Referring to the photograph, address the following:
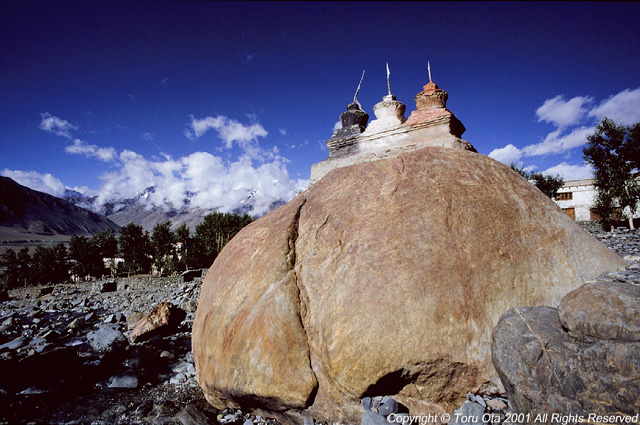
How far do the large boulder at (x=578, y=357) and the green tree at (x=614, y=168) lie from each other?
79.3 ft

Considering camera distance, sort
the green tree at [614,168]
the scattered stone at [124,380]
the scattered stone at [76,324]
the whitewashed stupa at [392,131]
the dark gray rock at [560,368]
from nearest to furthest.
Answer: the dark gray rock at [560,368] < the scattered stone at [124,380] < the whitewashed stupa at [392,131] < the scattered stone at [76,324] < the green tree at [614,168]

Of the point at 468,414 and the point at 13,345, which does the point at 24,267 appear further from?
the point at 468,414

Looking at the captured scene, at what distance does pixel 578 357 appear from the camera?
201cm

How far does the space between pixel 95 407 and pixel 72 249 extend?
4542cm

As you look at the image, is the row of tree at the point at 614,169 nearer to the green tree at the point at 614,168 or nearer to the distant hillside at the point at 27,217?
the green tree at the point at 614,168

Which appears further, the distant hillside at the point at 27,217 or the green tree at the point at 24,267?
the distant hillside at the point at 27,217

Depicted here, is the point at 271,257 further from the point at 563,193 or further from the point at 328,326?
the point at 563,193

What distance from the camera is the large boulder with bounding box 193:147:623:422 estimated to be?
98.3 inches

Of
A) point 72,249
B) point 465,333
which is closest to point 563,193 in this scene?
point 465,333

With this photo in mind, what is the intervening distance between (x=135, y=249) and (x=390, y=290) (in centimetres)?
3881

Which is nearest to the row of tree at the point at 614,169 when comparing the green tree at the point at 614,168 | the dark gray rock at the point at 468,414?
the green tree at the point at 614,168

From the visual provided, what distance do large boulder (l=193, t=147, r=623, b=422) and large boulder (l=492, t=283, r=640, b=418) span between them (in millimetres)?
258

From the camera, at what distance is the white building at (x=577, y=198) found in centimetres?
3284

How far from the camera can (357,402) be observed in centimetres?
256
